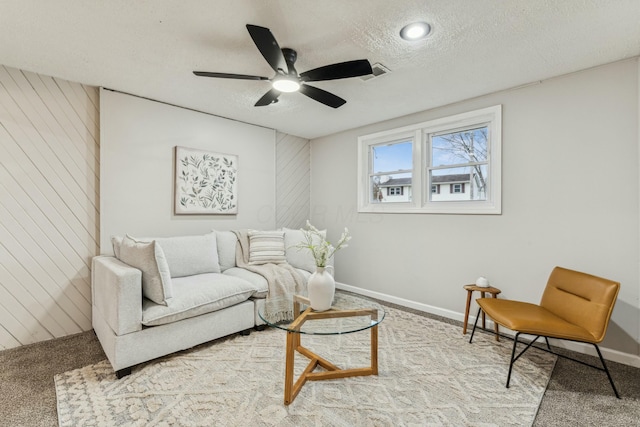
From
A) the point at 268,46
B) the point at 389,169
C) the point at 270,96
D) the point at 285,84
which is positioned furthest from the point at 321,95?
the point at 389,169

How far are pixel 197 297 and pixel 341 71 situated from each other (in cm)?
208

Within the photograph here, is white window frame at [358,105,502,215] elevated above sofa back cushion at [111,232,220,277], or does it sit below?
above

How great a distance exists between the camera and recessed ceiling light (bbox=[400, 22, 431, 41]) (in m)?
1.98

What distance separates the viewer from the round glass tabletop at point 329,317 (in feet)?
6.41

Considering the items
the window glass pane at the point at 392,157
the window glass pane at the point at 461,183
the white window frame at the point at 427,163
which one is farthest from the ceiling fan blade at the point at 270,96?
the window glass pane at the point at 461,183

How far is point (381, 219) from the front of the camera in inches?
159

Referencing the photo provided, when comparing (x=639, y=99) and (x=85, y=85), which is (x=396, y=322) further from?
(x=85, y=85)

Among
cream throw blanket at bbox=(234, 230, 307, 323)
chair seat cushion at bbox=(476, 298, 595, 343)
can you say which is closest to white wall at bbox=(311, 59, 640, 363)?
chair seat cushion at bbox=(476, 298, 595, 343)

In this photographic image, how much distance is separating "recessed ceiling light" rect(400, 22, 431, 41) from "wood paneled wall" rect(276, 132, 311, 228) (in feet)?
9.04

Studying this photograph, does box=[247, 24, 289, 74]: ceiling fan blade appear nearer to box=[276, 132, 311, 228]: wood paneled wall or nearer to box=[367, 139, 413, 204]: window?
box=[367, 139, 413, 204]: window

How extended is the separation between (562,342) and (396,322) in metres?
1.43

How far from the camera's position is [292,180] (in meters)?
4.75

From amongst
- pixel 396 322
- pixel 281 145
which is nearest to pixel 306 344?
pixel 396 322

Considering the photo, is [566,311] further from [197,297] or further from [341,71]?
[197,297]
